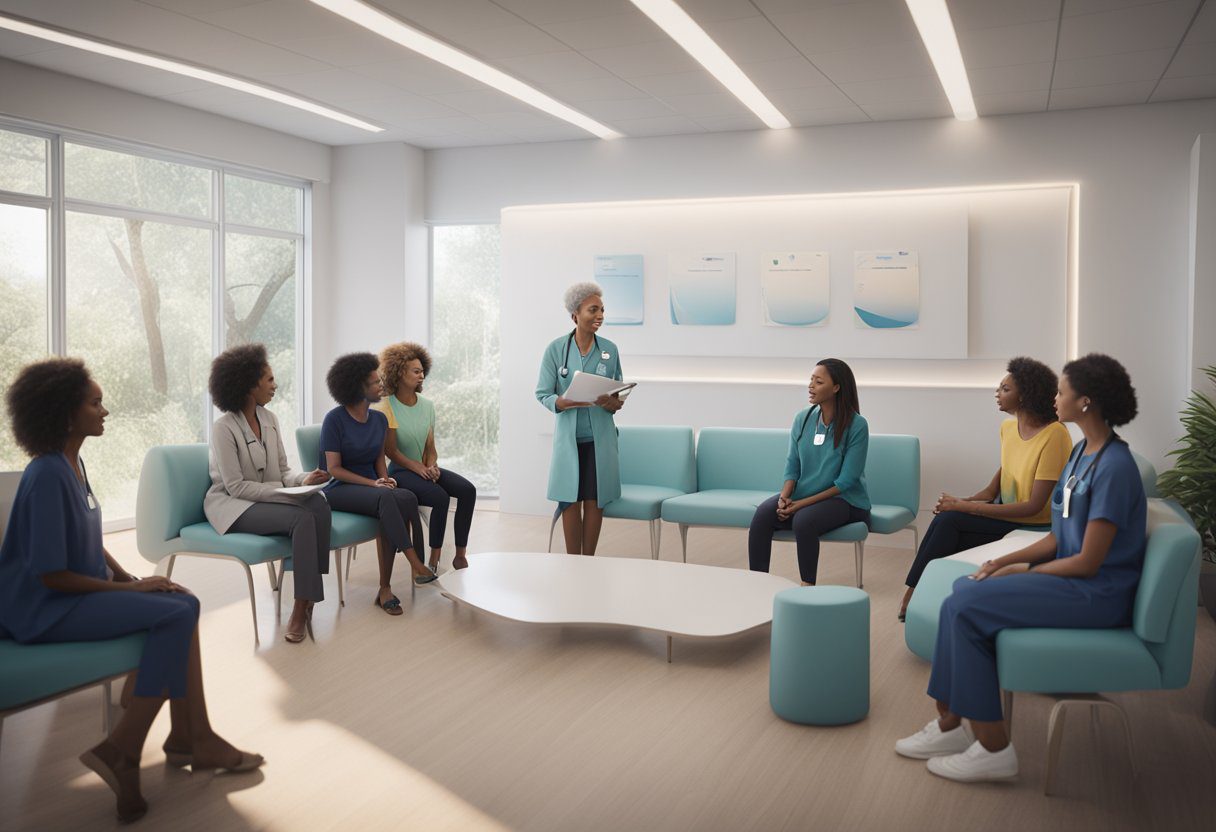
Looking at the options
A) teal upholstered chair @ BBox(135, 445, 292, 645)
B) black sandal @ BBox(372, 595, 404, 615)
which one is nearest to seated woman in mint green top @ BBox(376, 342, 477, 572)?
black sandal @ BBox(372, 595, 404, 615)

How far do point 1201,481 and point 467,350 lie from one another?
6.08 metres

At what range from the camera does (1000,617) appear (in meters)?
3.46

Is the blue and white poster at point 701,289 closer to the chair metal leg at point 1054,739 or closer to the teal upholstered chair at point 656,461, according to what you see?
the teal upholstered chair at point 656,461

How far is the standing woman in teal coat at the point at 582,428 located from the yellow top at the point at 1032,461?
2.30 m

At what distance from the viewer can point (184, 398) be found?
843 centimetres

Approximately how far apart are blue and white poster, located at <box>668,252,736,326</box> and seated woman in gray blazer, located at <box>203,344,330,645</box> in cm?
410

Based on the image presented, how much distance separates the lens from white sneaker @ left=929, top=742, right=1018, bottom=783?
3438 mm

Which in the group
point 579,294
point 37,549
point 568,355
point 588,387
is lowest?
point 37,549

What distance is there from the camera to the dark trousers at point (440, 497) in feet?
20.6

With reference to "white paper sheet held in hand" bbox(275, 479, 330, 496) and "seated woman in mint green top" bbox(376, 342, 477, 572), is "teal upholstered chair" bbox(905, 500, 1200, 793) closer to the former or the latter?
"white paper sheet held in hand" bbox(275, 479, 330, 496)

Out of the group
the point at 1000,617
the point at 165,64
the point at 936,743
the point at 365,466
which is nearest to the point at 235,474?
the point at 365,466

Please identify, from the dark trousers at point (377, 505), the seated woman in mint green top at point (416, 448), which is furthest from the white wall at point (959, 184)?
the dark trousers at point (377, 505)

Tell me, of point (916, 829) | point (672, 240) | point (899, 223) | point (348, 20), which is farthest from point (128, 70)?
point (916, 829)

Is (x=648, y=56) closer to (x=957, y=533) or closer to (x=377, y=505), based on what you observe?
(x=377, y=505)
